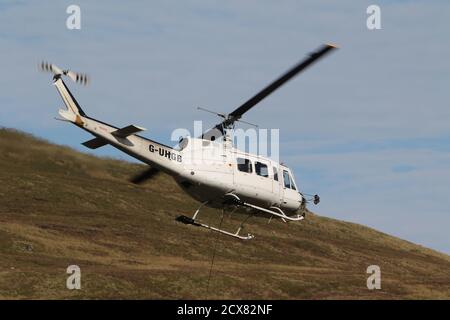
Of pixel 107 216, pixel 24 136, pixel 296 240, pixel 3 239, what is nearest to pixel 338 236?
pixel 296 240

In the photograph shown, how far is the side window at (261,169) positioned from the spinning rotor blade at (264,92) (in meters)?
2.51

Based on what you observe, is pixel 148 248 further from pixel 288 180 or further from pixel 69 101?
pixel 69 101

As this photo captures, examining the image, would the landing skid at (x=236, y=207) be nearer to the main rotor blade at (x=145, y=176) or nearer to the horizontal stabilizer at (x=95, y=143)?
the main rotor blade at (x=145, y=176)

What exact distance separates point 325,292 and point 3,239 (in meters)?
26.3

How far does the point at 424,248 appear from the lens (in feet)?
387

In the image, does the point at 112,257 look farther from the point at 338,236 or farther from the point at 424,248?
the point at 424,248

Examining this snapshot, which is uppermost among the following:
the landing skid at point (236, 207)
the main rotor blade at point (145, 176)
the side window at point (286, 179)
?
the side window at point (286, 179)

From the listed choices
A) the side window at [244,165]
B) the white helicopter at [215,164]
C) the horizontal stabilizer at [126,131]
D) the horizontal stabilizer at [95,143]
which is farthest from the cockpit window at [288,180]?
the horizontal stabilizer at [95,143]

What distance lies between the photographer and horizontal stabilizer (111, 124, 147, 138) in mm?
34719

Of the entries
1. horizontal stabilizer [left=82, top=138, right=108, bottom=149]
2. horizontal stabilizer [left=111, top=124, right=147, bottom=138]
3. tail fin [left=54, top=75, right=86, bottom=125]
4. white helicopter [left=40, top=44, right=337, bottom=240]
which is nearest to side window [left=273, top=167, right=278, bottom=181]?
white helicopter [left=40, top=44, right=337, bottom=240]

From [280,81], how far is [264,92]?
1.23 meters

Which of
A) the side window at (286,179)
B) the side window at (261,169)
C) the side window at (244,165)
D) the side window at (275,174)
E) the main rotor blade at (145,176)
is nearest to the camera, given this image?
the main rotor blade at (145,176)

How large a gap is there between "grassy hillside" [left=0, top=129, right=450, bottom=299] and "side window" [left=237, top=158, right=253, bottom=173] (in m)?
10.7

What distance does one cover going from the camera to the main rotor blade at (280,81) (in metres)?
33.3
